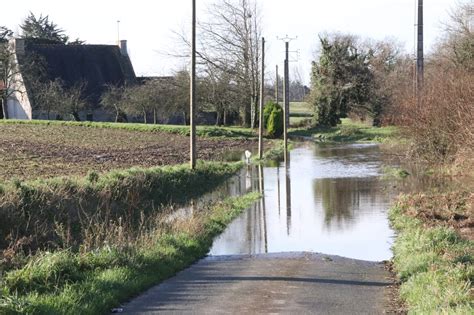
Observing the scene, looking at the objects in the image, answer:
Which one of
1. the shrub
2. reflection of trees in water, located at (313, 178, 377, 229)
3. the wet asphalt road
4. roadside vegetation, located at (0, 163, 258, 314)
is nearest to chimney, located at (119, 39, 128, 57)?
the shrub

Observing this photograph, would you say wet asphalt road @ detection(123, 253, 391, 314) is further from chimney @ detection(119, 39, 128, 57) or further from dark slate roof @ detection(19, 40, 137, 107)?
chimney @ detection(119, 39, 128, 57)

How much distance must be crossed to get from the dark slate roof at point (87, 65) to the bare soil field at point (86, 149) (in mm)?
18159

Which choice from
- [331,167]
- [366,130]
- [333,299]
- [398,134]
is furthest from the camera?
[366,130]

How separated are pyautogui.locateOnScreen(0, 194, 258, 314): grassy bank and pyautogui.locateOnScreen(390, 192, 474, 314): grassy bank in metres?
3.76

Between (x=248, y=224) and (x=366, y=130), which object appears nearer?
(x=248, y=224)

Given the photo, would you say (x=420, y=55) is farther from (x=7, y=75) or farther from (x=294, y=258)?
(x=7, y=75)

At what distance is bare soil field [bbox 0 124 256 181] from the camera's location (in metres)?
26.9

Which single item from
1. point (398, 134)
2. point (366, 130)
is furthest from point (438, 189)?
point (366, 130)

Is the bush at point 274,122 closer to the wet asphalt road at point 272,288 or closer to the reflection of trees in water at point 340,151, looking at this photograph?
the reflection of trees in water at point 340,151

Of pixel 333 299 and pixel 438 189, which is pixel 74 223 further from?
pixel 438 189

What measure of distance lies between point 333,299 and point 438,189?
533 inches

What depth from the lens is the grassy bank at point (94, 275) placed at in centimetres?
829

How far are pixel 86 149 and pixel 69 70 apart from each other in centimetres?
3857

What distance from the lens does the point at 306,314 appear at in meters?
8.50
